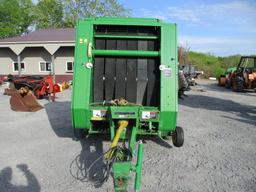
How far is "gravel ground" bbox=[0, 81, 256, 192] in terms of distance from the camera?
396cm

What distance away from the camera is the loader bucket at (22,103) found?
31.3ft

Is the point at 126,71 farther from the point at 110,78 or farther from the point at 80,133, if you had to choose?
the point at 80,133

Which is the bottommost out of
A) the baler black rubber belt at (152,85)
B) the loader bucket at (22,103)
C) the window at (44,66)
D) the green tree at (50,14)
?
the loader bucket at (22,103)

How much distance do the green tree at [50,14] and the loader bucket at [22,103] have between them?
31.4 meters

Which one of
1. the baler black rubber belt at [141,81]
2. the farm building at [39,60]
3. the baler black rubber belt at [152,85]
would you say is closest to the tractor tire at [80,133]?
the baler black rubber belt at [141,81]

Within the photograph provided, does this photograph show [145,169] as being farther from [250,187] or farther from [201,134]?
[201,134]

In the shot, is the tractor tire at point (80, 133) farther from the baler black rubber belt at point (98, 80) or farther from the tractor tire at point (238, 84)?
the tractor tire at point (238, 84)

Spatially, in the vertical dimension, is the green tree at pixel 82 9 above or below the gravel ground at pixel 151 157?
above

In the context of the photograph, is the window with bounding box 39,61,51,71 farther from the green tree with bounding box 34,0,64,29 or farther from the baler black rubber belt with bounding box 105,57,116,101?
the green tree with bounding box 34,0,64,29

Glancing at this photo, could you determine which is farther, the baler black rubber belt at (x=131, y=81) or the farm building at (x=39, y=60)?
the farm building at (x=39, y=60)

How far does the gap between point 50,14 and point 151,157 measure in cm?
3882

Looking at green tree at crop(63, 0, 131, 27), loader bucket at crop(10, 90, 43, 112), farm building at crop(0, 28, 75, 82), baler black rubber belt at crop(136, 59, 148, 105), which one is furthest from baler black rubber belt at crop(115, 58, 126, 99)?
green tree at crop(63, 0, 131, 27)

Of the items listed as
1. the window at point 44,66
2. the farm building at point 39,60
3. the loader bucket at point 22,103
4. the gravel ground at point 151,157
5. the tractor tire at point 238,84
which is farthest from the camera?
the window at point 44,66

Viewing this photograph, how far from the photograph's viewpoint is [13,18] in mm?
44125
